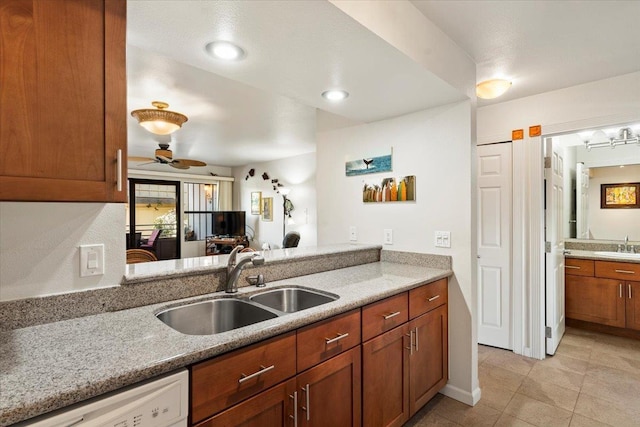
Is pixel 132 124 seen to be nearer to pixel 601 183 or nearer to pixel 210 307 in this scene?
pixel 210 307

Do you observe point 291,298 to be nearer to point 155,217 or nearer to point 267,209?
point 267,209

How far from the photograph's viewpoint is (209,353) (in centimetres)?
98

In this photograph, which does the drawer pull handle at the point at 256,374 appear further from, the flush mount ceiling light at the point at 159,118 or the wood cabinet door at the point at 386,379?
the flush mount ceiling light at the point at 159,118

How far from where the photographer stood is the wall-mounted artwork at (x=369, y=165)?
261 centimetres

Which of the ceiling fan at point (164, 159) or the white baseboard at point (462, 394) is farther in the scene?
the ceiling fan at point (164, 159)

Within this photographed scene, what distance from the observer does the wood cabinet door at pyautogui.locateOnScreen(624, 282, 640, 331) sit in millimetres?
3223

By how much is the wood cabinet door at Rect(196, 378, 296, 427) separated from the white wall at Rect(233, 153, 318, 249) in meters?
4.86

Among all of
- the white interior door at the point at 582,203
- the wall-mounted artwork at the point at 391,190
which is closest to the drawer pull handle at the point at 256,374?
the wall-mounted artwork at the point at 391,190

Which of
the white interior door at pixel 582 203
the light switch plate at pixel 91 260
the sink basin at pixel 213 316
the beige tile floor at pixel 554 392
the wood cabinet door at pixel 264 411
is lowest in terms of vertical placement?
the beige tile floor at pixel 554 392

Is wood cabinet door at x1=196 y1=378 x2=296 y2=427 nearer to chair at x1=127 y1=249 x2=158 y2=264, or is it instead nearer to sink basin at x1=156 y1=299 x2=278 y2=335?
sink basin at x1=156 y1=299 x2=278 y2=335

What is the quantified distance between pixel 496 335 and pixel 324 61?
117 inches

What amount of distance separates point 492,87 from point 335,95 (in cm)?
136

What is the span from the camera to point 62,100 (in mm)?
917

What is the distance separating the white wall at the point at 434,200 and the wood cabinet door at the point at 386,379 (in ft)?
2.09
